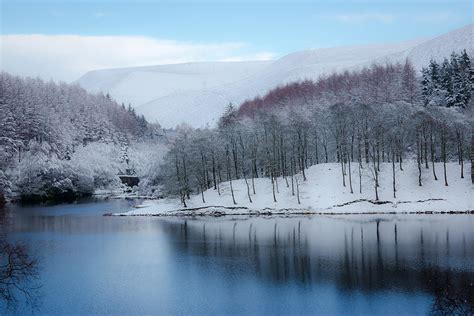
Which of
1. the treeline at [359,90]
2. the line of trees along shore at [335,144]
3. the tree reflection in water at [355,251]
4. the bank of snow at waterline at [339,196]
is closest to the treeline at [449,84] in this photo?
the line of trees along shore at [335,144]

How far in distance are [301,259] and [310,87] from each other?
92317 mm

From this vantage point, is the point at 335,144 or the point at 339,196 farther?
the point at 335,144

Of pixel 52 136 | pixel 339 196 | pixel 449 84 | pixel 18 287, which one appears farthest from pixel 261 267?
pixel 52 136

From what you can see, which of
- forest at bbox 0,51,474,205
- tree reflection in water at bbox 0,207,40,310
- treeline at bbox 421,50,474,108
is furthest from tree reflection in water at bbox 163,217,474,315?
treeline at bbox 421,50,474,108

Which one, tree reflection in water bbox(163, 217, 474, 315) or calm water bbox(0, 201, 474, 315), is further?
tree reflection in water bbox(163, 217, 474, 315)

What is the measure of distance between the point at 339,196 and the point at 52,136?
4221 inches

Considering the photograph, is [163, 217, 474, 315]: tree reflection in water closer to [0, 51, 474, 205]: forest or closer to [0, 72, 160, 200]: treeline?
[0, 51, 474, 205]: forest

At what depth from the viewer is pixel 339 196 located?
73312 mm

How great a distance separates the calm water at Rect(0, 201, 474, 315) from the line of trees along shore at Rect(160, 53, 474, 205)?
16.1 m

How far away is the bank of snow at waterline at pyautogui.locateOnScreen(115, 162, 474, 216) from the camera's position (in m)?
67.6

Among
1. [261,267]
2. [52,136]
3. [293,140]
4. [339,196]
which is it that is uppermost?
[52,136]

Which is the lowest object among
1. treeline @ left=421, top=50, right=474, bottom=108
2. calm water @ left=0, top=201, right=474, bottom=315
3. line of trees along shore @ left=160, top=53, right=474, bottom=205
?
calm water @ left=0, top=201, right=474, bottom=315

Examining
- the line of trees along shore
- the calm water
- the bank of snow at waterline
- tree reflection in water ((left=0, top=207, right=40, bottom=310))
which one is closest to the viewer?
the calm water

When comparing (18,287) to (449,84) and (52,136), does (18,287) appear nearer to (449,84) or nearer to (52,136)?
(449,84)
